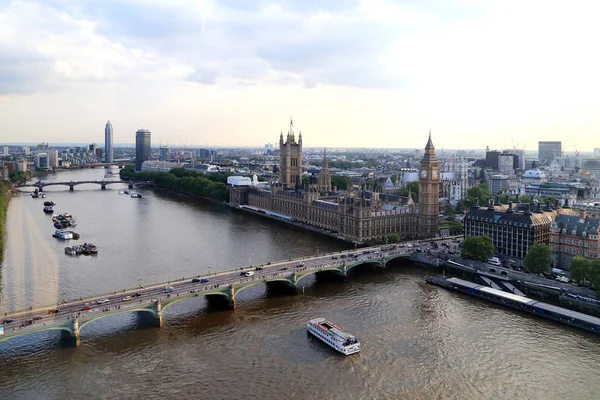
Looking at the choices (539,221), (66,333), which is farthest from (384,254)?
(66,333)

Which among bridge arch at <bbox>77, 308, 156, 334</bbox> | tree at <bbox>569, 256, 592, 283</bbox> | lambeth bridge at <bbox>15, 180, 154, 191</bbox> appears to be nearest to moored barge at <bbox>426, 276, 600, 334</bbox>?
tree at <bbox>569, 256, 592, 283</bbox>

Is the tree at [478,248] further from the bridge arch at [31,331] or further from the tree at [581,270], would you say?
the bridge arch at [31,331]

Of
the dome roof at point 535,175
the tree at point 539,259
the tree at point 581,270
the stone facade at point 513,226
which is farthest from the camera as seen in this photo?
the dome roof at point 535,175

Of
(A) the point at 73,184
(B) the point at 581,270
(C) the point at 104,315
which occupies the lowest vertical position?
(C) the point at 104,315

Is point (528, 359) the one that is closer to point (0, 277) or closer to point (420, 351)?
point (420, 351)

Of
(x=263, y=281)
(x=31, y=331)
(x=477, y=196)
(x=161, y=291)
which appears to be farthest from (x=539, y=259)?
(x=477, y=196)

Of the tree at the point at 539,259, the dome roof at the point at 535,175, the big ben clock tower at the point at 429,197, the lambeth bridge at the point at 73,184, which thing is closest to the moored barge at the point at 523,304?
the tree at the point at 539,259

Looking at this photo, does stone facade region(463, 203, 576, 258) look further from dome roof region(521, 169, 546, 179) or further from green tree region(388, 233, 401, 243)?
dome roof region(521, 169, 546, 179)

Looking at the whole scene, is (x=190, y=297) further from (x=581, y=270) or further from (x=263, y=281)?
(x=581, y=270)
